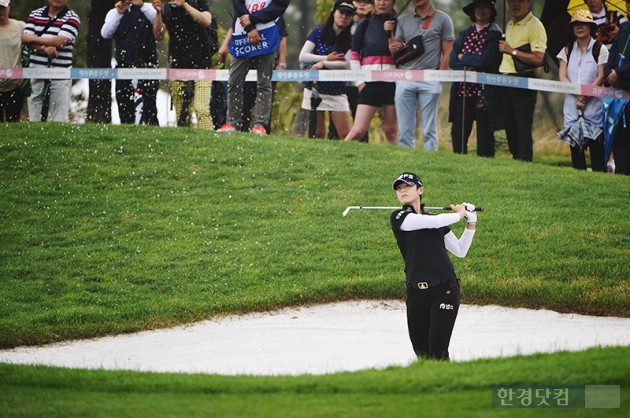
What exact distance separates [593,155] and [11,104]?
9258 mm

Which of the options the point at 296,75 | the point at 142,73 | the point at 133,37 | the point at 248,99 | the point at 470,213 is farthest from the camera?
the point at 248,99

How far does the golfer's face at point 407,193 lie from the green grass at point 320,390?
54.8 inches

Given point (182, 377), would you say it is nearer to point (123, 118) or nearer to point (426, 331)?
point (426, 331)

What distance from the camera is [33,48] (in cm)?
2056

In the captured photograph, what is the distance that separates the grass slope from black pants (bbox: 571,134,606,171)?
342mm

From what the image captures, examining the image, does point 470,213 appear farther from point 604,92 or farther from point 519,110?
point 519,110

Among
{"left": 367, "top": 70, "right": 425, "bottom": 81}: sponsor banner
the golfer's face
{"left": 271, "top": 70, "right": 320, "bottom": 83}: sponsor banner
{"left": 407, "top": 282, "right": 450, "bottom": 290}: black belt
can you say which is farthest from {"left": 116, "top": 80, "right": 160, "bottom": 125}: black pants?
{"left": 407, "top": 282, "right": 450, "bottom": 290}: black belt

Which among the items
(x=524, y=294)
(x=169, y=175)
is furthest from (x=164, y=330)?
(x=169, y=175)

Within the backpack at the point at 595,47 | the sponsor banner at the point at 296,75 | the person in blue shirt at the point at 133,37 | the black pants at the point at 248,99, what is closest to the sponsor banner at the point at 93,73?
the person in blue shirt at the point at 133,37

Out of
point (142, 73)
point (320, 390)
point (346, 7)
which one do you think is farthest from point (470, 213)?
point (142, 73)

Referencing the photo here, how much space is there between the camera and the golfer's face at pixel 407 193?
35.0ft

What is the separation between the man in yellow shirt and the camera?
61.2 ft

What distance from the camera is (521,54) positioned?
18688 mm

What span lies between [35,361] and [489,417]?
5.98 metres
